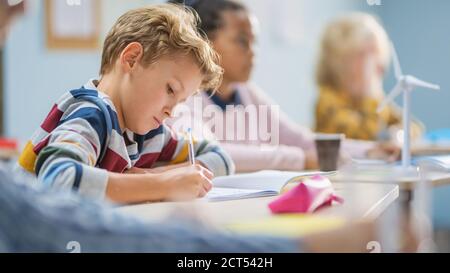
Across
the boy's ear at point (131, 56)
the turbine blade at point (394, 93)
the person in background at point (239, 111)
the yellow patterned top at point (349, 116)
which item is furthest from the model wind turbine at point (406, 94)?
the boy's ear at point (131, 56)

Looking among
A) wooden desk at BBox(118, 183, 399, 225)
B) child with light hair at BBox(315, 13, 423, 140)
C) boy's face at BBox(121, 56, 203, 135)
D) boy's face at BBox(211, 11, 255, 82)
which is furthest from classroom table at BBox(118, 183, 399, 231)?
child with light hair at BBox(315, 13, 423, 140)

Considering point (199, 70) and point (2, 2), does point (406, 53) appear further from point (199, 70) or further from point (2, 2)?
point (2, 2)

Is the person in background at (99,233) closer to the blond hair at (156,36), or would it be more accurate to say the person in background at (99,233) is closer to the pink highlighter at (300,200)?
the pink highlighter at (300,200)

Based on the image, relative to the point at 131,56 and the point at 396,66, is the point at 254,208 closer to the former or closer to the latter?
the point at 131,56

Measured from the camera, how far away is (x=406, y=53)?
1200 millimetres

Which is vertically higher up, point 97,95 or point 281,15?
point 281,15

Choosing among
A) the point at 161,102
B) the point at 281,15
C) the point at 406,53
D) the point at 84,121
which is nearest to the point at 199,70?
the point at 161,102

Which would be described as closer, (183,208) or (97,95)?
(183,208)

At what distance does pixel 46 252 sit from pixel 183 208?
13 centimetres

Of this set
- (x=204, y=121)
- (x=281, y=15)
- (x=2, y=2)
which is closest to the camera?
(x=2, y=2)

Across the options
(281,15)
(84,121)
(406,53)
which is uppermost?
(281,15)

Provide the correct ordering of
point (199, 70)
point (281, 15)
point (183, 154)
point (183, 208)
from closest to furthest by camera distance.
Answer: point (183, 208)
point (199, 70)
point (183, 154)
point (281, 15)

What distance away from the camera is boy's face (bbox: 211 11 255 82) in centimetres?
103

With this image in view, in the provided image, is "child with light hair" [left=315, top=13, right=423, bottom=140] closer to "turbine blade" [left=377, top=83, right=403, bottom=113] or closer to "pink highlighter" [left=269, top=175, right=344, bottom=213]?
"turbine blade" [left=377, top=83, right=403, bottom=113]
